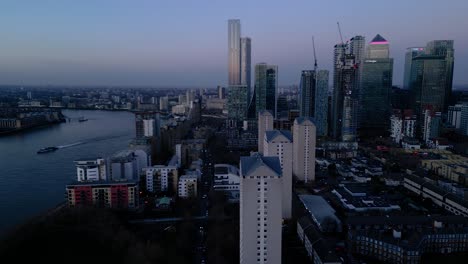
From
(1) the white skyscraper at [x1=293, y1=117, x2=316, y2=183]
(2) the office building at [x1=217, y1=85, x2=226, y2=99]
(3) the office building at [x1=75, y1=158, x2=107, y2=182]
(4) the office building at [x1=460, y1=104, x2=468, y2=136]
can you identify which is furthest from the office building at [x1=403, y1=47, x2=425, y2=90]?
(3) the office building at [x1=75, y1=158, x2=107, y2=182]

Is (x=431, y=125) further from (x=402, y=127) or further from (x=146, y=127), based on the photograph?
(x=146, y=127)

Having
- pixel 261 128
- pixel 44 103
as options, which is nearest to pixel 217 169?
pixel 261 128

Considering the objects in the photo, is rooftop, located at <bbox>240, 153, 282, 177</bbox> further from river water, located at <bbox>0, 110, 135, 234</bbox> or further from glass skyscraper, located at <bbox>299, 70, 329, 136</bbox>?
glass skyscraper, located at <bbox>299, 70, 329, 136</bbox>

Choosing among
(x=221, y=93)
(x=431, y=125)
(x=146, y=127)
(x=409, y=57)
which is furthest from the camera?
(x=221, y=93)

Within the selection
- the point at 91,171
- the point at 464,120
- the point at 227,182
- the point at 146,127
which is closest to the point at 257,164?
the point at 227,182

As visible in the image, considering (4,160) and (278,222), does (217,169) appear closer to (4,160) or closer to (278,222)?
(278,222)

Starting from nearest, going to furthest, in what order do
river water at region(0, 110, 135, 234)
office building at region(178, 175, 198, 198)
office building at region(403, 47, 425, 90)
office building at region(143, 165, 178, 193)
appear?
river water at region(0, 110, 135, 234) → office building at region(178, 175, 198, 198) → office building at region(143, 165, 178, 193) → office building at region(403, 47, 425, 90)

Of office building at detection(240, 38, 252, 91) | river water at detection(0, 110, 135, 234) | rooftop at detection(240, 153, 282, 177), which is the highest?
office building at detection(240, 38, 252, 91)
